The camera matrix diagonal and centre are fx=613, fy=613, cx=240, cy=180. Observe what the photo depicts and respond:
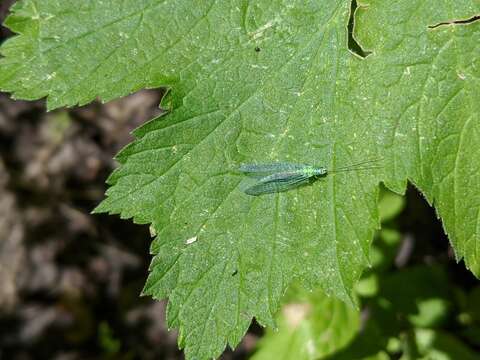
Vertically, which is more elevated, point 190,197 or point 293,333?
point 190,197

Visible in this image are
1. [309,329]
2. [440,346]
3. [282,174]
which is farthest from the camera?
[440,346]

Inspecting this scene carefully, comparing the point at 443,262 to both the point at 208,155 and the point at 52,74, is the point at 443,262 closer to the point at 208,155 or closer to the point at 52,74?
the point at 208,155

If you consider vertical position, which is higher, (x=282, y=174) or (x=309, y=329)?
(x=282, y=174)

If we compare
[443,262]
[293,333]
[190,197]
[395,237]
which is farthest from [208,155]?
[443,262]

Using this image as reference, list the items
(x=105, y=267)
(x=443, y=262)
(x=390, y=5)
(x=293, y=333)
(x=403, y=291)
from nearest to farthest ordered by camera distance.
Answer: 1. (x=390, y=5)
2. (x=293, y=333)
3. (x=403, y=291)
4. (x=443, y=262)
5. (x=105, y=267)

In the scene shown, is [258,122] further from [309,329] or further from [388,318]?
[388,318]

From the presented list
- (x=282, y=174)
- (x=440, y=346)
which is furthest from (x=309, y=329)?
(x=282, y=174)
